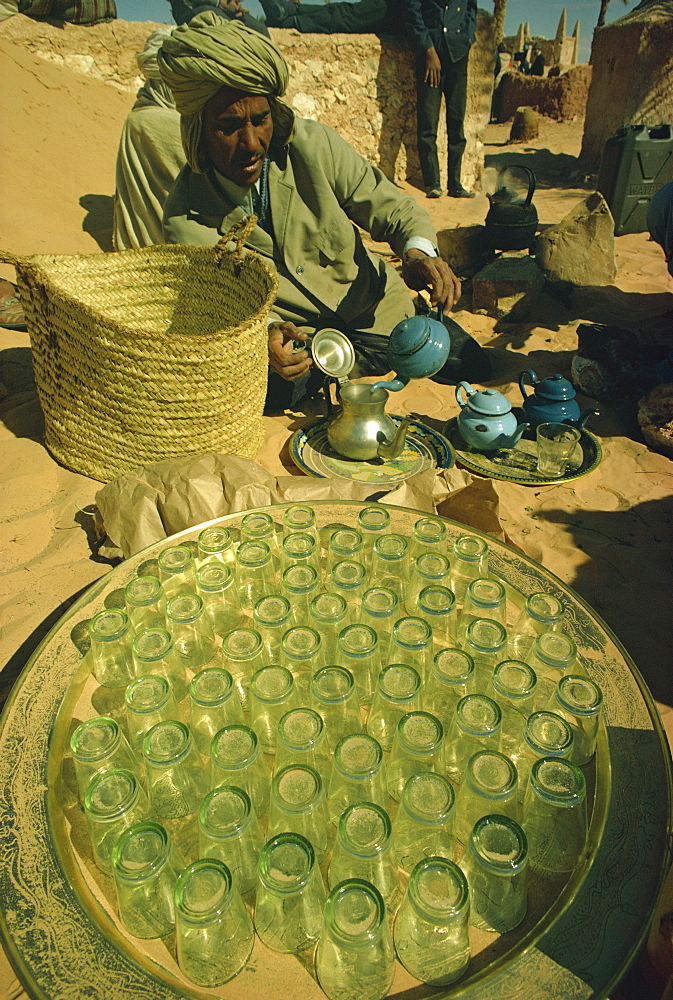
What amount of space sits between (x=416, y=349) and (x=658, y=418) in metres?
1.43

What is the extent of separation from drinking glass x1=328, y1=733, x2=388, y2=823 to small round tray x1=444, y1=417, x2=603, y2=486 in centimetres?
195

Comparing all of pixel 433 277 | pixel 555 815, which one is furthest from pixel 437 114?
pixel 555 815

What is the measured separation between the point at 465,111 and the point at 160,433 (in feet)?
25.3

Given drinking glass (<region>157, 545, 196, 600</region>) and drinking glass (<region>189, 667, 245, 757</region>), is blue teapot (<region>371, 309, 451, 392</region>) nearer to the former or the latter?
drinking glass (<region>157, 545, 196, 600</region>)

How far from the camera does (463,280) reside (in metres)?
5.31

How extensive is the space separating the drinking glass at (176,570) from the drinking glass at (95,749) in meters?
0.46

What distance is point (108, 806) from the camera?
968 millimetres

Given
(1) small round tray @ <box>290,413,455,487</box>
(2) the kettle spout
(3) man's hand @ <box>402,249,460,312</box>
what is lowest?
(1) small round tray @ <box>290,413,455,487</box>

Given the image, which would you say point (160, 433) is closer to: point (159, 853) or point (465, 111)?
point (159, 853)

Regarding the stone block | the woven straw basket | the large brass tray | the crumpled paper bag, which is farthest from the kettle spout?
the stone block

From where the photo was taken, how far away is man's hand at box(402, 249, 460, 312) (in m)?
2.89

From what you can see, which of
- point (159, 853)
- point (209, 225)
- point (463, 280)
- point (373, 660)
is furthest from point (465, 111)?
point (159, 853)

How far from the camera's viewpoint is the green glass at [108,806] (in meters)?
0.96

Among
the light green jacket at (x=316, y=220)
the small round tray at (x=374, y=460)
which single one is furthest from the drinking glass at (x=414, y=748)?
the light green jacket at (x=316, y=220)
